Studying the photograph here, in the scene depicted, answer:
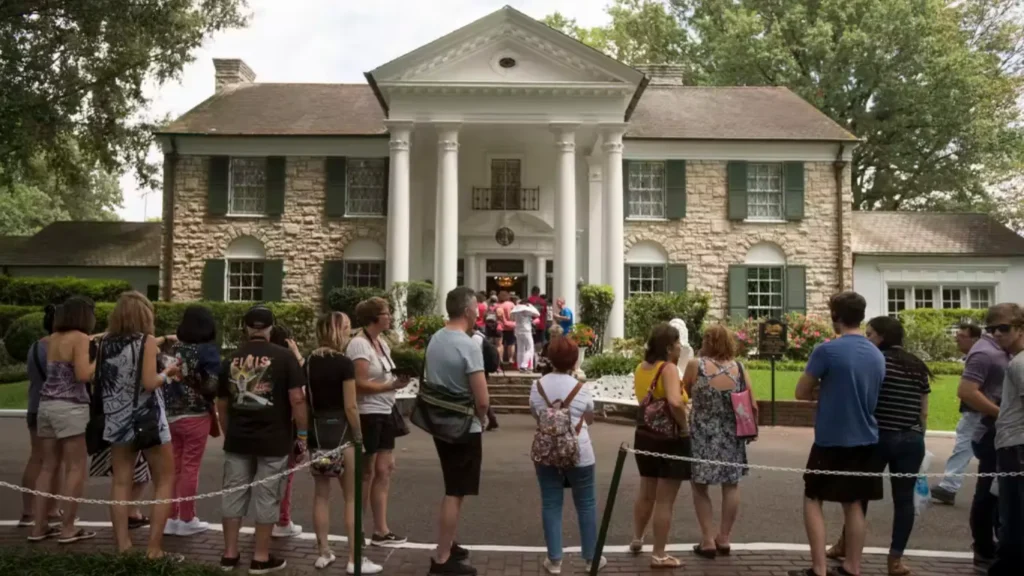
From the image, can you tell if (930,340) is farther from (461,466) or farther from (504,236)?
(461,466)

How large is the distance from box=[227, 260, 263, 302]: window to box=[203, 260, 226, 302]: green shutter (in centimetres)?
28

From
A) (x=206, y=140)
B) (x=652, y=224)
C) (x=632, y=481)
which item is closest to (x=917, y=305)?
(x=652, y=224)

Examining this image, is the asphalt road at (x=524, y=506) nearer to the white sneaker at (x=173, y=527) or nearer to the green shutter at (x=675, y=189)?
the white sneaker at (x=173, y=527)

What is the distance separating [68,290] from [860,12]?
28129 mm

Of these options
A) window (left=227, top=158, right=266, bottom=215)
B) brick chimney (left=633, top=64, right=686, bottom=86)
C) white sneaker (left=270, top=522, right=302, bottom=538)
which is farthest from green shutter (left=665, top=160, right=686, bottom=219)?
white sneaker (left=270, top=522, right=302, bottom=538)

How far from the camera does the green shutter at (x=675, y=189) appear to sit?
22.4 meters

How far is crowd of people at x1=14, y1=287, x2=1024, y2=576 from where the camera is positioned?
511 cm

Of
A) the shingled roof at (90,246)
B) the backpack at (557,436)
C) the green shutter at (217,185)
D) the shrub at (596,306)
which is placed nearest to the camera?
the backpack at (557,436)

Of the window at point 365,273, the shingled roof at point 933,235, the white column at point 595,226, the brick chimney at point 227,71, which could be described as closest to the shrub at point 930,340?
the shingled roof at point 933,235

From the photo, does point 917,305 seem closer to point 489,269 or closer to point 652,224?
point 652,224

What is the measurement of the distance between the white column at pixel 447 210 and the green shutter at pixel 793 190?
9324 millimetres

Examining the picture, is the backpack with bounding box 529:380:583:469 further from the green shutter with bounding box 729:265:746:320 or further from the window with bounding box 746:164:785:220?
the window with bounding box 746:164:785:220

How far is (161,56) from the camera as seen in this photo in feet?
79.2

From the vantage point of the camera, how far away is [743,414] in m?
5.62
